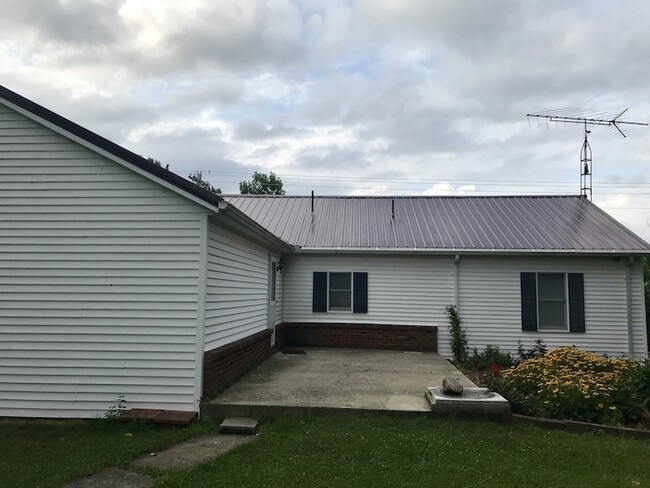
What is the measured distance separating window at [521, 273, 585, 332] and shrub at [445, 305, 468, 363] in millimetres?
1579

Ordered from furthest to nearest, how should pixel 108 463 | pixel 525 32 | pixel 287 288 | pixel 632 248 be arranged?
pixel 287 288 < pixel 632 248 < pixel 525 32 < pixel 108 463

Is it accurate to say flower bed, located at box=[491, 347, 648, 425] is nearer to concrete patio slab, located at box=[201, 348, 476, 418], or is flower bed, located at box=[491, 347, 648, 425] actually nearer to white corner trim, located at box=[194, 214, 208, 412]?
concrete patio slab, located at box=[201, 348, 476, 418]

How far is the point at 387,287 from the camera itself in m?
12.8

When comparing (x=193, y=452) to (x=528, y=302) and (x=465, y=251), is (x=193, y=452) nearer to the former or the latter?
(x=465, y=251)

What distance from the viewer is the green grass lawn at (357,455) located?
14.3 feet

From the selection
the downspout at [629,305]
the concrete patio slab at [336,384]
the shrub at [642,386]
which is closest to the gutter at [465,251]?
the downspout at [629,305]

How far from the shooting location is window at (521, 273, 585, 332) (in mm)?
12047

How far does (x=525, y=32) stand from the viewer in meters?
9.50

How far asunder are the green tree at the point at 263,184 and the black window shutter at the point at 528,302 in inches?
1314

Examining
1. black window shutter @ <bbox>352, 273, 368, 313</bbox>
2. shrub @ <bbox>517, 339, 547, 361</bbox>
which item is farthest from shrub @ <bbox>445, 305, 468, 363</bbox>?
black window shutter @ <bbox>352, 273, 368, 313</bbox>

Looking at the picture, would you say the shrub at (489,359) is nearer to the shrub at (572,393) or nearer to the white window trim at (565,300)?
the white window trim at (565,300)

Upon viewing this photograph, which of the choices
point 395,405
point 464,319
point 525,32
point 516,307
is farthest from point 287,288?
point 525,32

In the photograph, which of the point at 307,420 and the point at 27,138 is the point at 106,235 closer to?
the point at 27,138

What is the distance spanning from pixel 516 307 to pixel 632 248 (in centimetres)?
318
